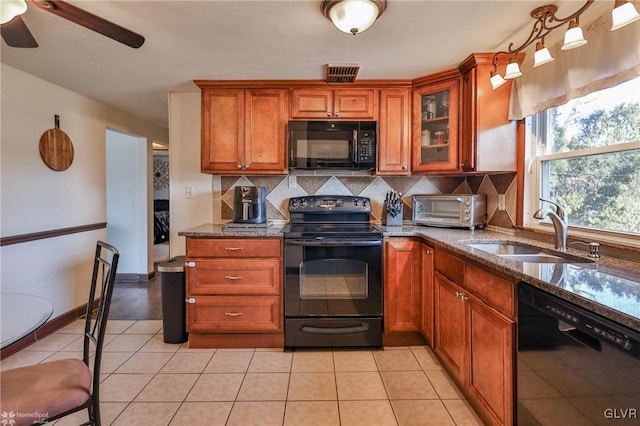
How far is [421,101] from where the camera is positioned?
2.68 m

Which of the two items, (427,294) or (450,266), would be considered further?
(427,294)

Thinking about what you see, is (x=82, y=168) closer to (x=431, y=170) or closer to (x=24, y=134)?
(x=24, y=134)

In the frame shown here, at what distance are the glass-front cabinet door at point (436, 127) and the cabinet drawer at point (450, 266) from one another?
2.62 ft

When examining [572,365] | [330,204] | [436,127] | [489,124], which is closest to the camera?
[572,365]

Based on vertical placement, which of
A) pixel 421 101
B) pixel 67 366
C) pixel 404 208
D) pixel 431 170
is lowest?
pixel 67 366

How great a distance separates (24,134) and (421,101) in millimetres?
3224

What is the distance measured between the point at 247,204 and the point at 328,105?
1.08 m

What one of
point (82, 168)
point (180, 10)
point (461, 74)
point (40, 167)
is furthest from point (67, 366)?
point (461, 74)

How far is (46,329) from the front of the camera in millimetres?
2664

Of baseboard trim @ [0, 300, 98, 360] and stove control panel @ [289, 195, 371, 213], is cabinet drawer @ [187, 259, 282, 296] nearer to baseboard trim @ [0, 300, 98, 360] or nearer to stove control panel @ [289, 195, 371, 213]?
stove control panel @ [289, 195, 371, 213]

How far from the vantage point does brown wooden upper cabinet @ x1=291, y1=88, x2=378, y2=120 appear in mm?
2686

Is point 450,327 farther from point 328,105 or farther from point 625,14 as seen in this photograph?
point 328,105

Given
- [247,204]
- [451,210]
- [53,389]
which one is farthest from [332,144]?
[53,389]

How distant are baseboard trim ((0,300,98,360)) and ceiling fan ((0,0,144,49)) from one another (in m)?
1.85
